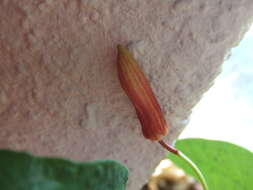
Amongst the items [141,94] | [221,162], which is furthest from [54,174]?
[221,162]

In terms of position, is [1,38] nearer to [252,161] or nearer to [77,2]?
[77,2]

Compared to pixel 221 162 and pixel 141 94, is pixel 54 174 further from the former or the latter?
pixel 221 162

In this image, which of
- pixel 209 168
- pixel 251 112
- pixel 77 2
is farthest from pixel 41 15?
pixel 251 112

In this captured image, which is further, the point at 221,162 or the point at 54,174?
the point at 221,162

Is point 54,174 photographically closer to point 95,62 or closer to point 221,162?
point 95,62

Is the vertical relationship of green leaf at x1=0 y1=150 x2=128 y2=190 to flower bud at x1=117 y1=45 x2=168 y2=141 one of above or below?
below
